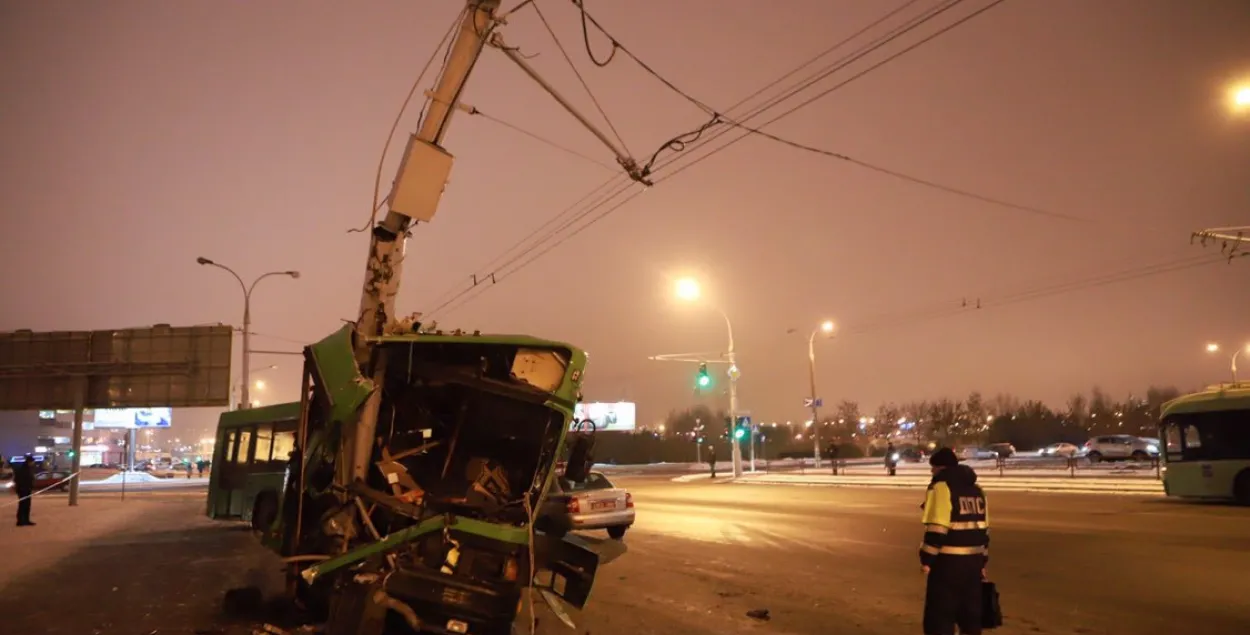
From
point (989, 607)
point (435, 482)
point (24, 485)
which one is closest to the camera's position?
point (989, 607)

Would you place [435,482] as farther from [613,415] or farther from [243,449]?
[613,415]

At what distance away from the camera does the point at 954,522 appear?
5531mm

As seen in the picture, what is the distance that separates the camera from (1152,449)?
4472 centimetres

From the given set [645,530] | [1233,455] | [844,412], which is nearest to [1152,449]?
[1233,455]

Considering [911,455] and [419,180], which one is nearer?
[419,180]

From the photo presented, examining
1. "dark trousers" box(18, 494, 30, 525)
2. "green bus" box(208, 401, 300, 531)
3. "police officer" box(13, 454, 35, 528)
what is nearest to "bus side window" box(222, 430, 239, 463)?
"green bus" box(208, 401, 300, 531)

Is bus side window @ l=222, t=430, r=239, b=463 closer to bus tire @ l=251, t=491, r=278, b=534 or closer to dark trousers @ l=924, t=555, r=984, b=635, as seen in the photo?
bus tire @ l=251, t=491, r=278, b=534

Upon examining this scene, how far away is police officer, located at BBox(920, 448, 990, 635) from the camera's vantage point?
5.51 meters

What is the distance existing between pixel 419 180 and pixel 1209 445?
20735 millimetres

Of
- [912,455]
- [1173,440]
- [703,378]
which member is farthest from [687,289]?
[912,455]

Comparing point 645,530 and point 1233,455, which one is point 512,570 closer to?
point 645,530

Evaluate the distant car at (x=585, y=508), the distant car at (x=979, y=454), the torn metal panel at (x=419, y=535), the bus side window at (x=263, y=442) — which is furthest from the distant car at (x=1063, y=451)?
the torn metal panel at (x=419, y=535)

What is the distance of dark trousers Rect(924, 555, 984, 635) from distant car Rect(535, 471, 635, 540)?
850 centimetres

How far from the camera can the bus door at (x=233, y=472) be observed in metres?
17.0
